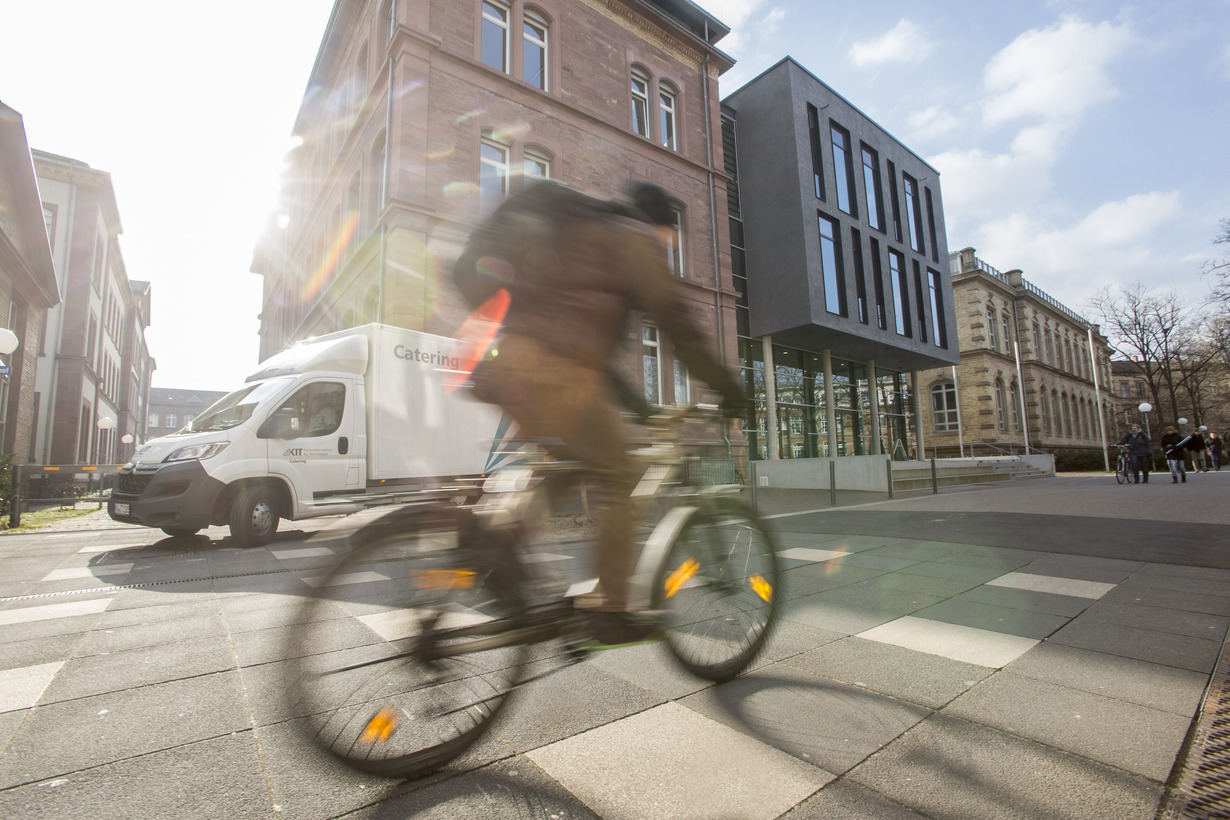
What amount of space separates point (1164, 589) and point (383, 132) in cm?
1626

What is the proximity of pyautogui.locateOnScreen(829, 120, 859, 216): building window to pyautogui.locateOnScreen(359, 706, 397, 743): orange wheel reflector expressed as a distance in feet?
80.4

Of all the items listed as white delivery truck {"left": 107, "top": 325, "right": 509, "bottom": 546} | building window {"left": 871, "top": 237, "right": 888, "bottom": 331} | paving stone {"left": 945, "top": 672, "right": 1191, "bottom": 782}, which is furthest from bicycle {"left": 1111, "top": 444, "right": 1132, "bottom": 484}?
paving stone {"left": 945, "top": 672, "right": 1191, "bottom": 782}

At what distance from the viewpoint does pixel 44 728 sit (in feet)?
7.08

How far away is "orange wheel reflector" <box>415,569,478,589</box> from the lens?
1.91 metres

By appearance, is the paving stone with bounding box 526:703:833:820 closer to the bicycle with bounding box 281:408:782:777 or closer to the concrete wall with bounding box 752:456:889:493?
the bicycle with bounding box 281:408:782:777

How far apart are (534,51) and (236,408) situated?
1305cm

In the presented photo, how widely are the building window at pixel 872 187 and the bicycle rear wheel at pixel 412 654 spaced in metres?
25.9

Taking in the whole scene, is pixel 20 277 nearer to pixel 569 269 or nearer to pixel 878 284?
pixel 569 269

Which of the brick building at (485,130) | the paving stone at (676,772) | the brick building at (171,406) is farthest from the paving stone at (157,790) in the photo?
the brick building at (171,406)

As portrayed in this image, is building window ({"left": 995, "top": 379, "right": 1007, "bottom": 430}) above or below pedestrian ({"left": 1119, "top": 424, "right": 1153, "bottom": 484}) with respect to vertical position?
above

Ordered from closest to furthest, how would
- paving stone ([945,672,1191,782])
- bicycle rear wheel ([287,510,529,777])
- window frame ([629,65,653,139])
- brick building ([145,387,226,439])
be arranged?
bicycle rear wheel ([287,510,529,777]), paving stone ([945,672,1191,782]), window frame ([629,65,653,139]), brick building ([145,387,226,439])

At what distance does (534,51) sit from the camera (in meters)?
15.9

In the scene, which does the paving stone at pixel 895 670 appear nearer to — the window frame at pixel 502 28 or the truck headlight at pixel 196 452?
the truck headlight at pixel 196 452

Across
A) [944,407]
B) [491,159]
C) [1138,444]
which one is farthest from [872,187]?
[944,407]
